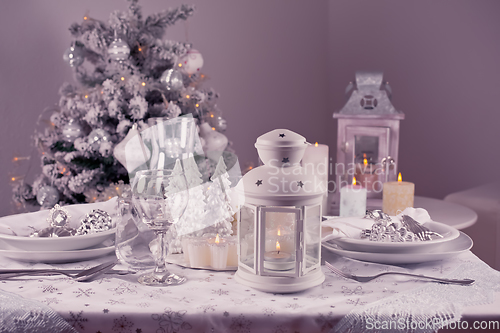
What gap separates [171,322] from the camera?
609mm

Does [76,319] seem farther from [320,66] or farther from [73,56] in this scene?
[320,66]

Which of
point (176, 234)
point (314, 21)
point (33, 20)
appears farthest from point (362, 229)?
point (314, 21)

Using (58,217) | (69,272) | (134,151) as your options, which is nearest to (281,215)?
(69,272)

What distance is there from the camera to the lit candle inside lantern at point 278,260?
69cm

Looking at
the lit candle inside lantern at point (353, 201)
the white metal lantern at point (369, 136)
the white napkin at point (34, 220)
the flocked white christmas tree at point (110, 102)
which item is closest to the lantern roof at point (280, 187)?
the white napkin at point (34, 220)

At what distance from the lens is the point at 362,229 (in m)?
0.86

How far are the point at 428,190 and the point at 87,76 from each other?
206cm

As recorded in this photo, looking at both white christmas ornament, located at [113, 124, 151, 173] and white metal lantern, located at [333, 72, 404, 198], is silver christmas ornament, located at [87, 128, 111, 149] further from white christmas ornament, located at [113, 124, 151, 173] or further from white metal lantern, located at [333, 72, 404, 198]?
white metal lantern, located at [333, 72, 404, 198]

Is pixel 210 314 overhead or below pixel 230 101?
below

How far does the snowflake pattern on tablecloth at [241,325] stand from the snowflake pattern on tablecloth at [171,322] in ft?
0.20

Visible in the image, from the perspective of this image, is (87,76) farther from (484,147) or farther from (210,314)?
(484,147)

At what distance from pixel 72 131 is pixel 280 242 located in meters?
1.47

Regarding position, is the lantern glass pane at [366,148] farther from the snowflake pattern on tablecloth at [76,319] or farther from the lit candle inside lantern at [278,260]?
the snowflake pattern on tablecloth at [76,319]

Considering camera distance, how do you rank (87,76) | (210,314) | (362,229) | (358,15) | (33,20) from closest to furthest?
1. (210,314)
2. (362,229)
3. (87,76)
4. (33,20)
5. (358,15)
